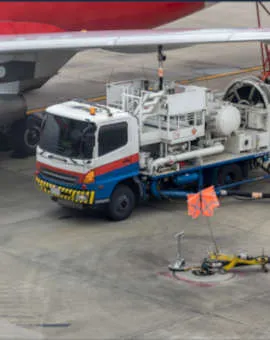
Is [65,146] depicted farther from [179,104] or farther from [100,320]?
[100,320]

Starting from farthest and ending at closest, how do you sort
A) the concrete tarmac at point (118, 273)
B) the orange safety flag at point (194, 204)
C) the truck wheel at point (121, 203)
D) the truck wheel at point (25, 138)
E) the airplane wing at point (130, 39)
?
1. the truck wheel at point (25, 138)
2. the airplane wing at point (130, 39)
3. the truck wheel at point (121, 203)
4. the orange safety flag at point (194, 204)
5. the concrete tarmac at point (118, 273)

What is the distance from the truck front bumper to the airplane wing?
12.2 ft

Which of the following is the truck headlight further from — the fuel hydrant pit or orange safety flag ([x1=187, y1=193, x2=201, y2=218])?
the fuel hydrant pit

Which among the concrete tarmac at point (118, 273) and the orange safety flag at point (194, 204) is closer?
the concrete tarmac at point (118, 273)

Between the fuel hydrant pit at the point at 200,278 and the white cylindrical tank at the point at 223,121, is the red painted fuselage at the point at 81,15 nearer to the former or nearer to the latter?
the white cylindrical tank at the point at 223,121

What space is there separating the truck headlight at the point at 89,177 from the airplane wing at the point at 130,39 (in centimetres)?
391

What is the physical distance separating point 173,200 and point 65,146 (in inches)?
124

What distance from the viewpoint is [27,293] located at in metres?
15.8

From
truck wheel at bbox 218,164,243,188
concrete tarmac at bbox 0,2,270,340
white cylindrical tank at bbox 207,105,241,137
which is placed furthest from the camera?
truck wheel at bbox 218,164,243,188

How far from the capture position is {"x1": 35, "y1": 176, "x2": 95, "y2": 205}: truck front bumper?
19172mm

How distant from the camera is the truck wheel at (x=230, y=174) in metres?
21.5

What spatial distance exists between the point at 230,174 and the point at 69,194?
14.2ft

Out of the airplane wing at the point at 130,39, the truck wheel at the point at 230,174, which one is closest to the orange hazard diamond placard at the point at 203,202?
the truck wheel at the point at 230,174

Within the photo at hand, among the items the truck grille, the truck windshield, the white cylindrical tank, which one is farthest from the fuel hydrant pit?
the white cylindrical tank
